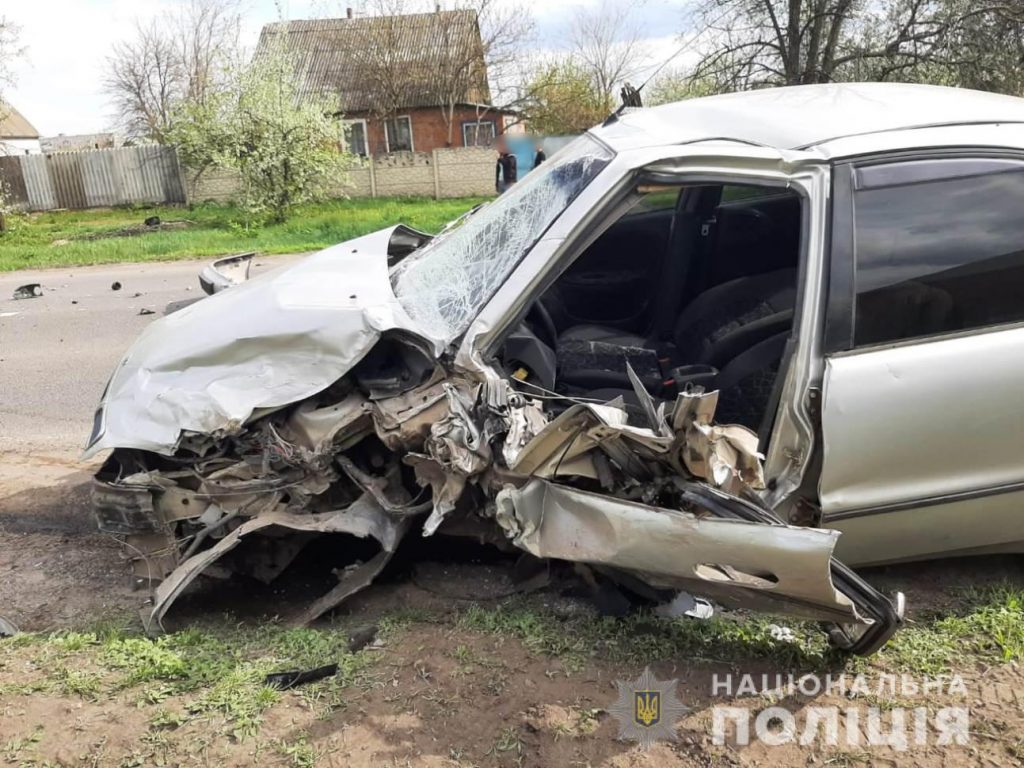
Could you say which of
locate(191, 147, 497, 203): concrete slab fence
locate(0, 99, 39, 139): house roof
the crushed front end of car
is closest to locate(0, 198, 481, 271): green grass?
locate(191, 147, 497, 203): concrete slab fence

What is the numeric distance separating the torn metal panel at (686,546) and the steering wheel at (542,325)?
118 centimetres

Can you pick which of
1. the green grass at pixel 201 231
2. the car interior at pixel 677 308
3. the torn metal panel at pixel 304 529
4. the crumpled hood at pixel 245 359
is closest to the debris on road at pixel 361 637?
the torn metal panel at pixel 304 529

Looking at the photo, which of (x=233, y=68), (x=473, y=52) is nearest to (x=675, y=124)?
(x=233, y=68)

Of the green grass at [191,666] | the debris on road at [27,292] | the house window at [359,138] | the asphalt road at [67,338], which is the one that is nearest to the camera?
the green grass at [191,666]

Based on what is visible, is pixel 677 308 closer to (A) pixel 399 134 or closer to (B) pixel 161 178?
(B) pixel 161 178

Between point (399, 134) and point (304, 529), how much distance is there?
3021 centimetres

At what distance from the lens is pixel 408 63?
29438mm

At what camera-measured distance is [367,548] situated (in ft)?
11.4

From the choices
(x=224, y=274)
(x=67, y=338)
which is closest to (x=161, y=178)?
(x=67, y=338)

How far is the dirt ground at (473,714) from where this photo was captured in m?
2.33

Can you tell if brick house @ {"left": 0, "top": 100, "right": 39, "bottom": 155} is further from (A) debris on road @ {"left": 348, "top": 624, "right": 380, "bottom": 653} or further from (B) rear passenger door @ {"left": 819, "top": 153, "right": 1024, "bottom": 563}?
(B) rear passenger door @ {"left": 819, "top": 153, "right": 1024, "bottom": 563}

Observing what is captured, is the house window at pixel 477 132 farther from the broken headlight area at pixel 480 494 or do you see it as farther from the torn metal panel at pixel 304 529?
the torn metal panel at pixel 304 529

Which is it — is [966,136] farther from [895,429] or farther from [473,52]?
[473,52]

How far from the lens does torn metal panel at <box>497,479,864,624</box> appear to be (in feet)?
7.47
